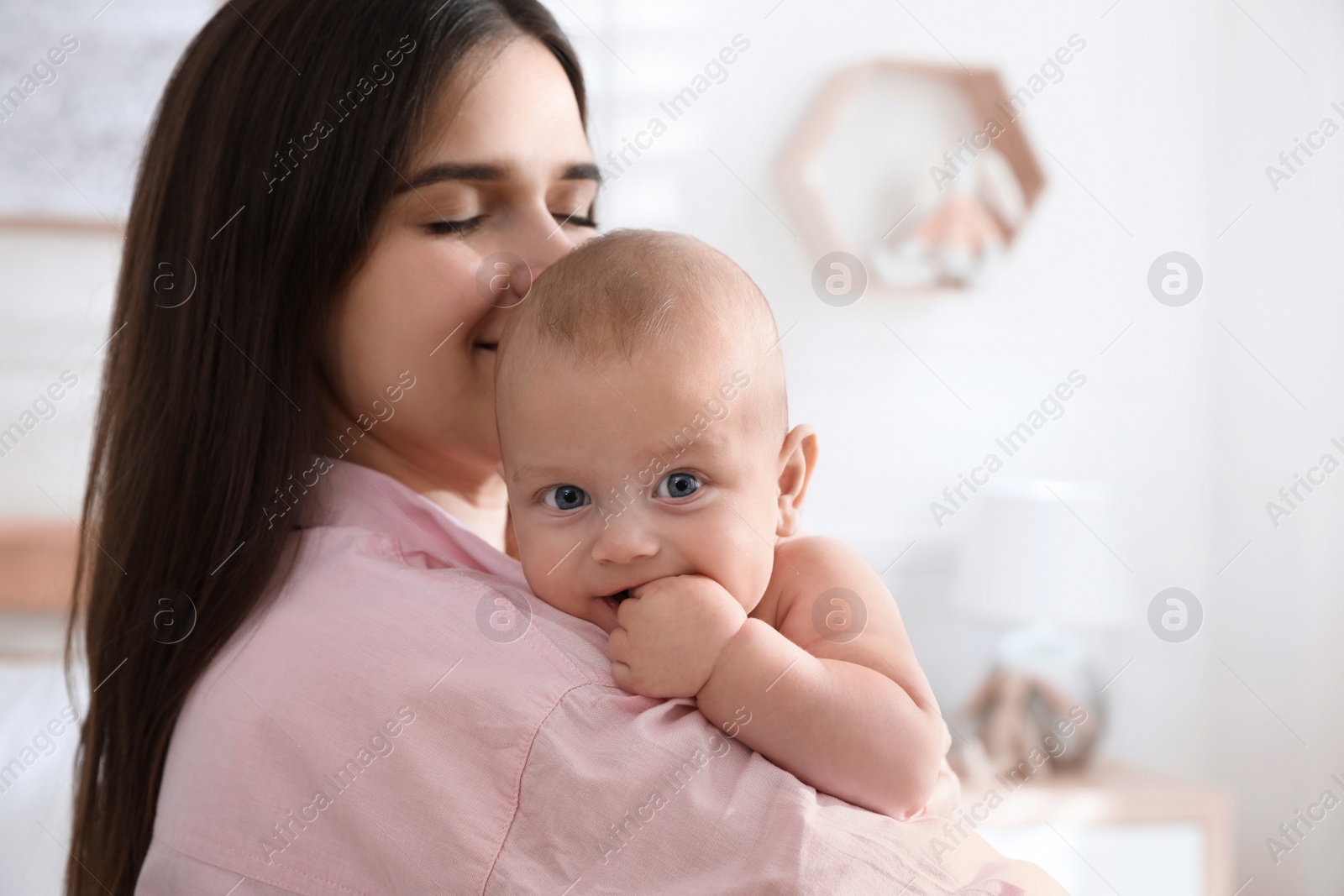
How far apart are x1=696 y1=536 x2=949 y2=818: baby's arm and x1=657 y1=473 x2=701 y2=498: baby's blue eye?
0.13 meters

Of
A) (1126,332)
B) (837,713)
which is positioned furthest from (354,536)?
(1126,332)

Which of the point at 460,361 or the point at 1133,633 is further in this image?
the point at 1133,633

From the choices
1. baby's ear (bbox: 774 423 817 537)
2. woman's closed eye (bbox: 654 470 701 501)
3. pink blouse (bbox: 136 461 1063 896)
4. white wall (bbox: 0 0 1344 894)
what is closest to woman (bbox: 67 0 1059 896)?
pink blouse (bbox: 136 461 1063 896)

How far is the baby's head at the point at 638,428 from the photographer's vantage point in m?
0.86

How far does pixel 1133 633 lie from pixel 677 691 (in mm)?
2733

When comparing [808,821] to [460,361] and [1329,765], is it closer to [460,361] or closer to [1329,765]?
[460,361]

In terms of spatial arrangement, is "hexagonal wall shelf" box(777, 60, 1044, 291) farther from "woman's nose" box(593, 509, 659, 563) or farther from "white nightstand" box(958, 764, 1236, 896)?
"woman's nose" box(593, 509, 659, 563)

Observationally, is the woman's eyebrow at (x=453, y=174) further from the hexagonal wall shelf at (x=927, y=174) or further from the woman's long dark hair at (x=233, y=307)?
the hexagonal wall shelf at (x=927, y=174)

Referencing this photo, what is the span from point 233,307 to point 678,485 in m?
0.51

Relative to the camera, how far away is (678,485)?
2.90 ft

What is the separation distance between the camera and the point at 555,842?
0.73m

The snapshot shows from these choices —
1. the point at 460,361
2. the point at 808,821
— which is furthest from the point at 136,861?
the point at 808,821

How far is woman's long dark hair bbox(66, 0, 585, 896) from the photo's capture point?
104 cm

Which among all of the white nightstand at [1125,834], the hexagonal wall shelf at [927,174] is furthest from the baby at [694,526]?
the hexagonal wall shelf at [927,174]
